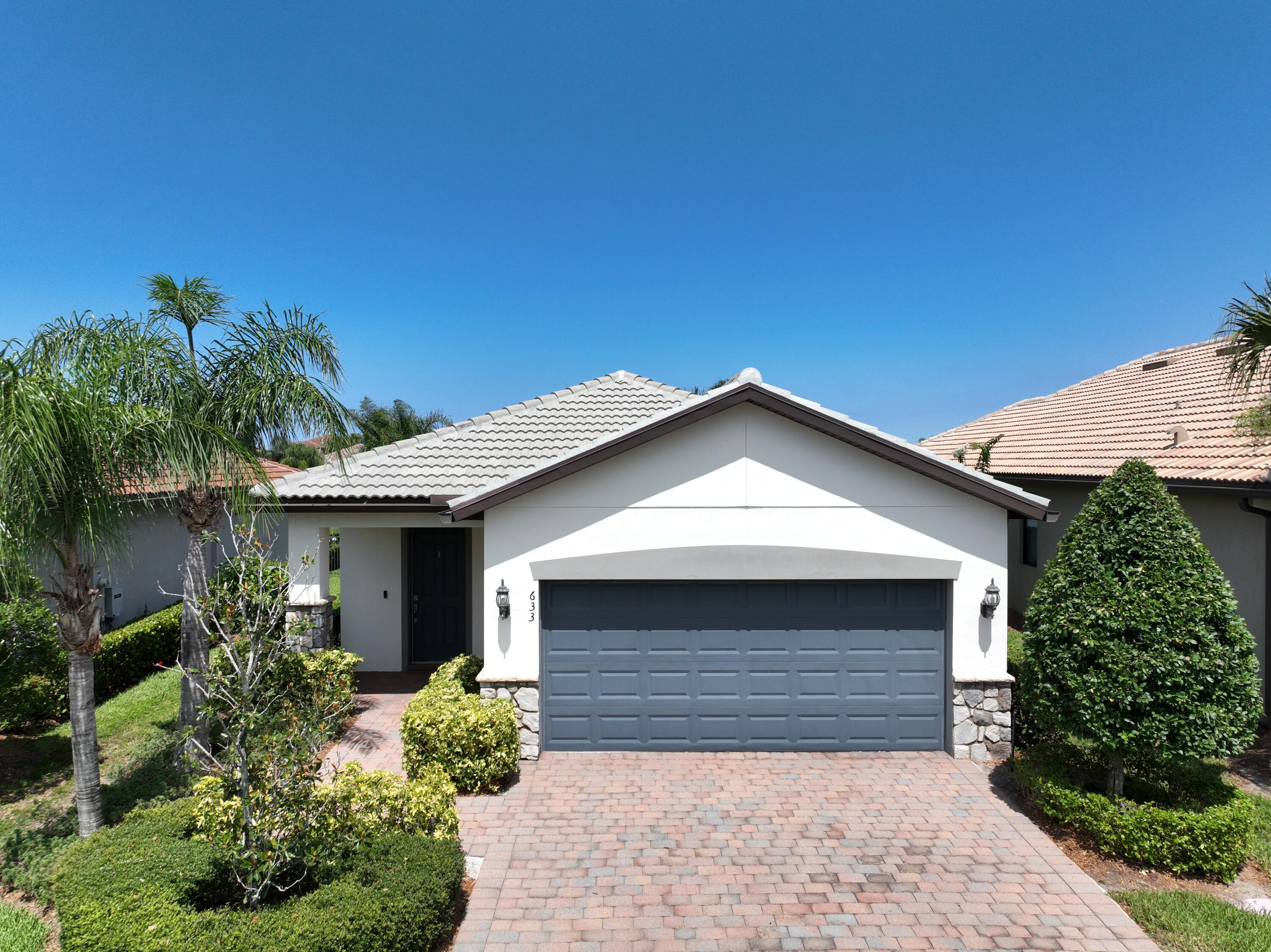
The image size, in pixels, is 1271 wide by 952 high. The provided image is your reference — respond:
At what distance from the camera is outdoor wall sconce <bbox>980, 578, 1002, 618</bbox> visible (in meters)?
7.63

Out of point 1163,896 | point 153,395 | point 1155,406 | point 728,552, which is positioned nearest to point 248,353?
point 153,395

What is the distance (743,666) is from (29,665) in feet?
30.0

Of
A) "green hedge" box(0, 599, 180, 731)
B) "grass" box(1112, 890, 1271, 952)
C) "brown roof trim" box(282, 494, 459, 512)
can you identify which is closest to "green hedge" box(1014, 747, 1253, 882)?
"grass" box(1112, 890, 1271, 952)


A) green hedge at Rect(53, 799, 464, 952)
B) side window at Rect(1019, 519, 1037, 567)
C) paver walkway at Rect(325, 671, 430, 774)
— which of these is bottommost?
paver walkway at Rect(325, 671, 430, 774)

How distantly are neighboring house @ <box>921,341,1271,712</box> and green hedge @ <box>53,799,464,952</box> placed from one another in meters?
10.6

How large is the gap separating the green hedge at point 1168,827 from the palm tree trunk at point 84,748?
9280 mm

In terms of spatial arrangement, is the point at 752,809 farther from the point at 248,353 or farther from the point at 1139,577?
the point at 248,353

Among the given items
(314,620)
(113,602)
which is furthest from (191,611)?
(113,602)

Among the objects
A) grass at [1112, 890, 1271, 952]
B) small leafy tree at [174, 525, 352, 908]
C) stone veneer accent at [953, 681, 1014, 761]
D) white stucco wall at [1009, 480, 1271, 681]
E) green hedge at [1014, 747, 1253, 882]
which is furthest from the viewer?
white stucco wall at [1009, 480, 1271, 681]

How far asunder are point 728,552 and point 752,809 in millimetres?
2883

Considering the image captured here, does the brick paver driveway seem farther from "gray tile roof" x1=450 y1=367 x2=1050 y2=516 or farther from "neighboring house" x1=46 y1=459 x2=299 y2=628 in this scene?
"neighboring house" x1=46 y1=459 x2=299 y2=628

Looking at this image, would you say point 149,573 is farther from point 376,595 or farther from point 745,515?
point 745,515

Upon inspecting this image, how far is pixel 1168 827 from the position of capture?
218 inches

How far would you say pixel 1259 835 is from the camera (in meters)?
5.96
